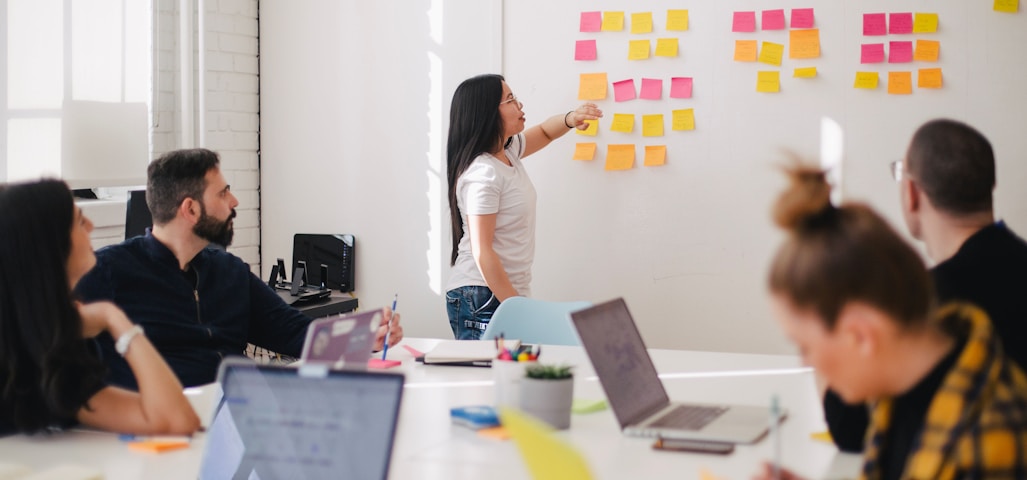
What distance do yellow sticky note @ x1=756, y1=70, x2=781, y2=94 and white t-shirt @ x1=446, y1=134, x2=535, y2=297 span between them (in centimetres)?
98

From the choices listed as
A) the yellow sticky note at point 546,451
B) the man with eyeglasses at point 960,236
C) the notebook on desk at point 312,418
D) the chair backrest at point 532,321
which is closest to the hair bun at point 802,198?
the yellow sticky note at point 546,451

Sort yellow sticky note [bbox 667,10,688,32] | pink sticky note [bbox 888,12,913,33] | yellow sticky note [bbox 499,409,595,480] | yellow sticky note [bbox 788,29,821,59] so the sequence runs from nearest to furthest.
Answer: yellow sticky note [bbox 499,409,595,480]
pink sticky note [bbox 888,12,913,33]
yellow sticky note [bbox 788,29,821,59]
yellow sticky note [bbox 667,10,688,32]

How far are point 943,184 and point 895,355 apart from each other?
0.86 m

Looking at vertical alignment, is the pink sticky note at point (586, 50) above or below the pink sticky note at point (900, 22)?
below

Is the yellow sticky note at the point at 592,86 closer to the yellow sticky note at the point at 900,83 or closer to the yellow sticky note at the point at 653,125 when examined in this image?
the yellow sticky note at the point at 653,125

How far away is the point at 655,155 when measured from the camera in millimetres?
3982

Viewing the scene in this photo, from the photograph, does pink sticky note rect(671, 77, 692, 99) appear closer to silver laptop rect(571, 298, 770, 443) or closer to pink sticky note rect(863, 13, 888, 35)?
pink sticky note rect(863, 13, 888, 35)

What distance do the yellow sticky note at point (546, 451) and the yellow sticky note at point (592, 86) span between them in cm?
304

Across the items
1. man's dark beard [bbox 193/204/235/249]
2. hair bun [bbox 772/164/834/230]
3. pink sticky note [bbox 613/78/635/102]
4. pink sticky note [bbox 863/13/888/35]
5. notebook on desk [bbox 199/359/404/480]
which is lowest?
notebook on desk [bbox 199/359/404/480]

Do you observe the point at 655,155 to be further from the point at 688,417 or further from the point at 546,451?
the point at 546,451

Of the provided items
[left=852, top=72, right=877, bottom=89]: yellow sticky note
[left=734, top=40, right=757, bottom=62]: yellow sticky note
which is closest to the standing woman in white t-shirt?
[left=734, top=40, right=757, bottom=62]: yellow sticky note

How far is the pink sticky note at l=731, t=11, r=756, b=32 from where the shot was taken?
3.83 meters

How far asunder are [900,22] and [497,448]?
261cm

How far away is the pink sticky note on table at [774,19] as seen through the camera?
379 centimetres
